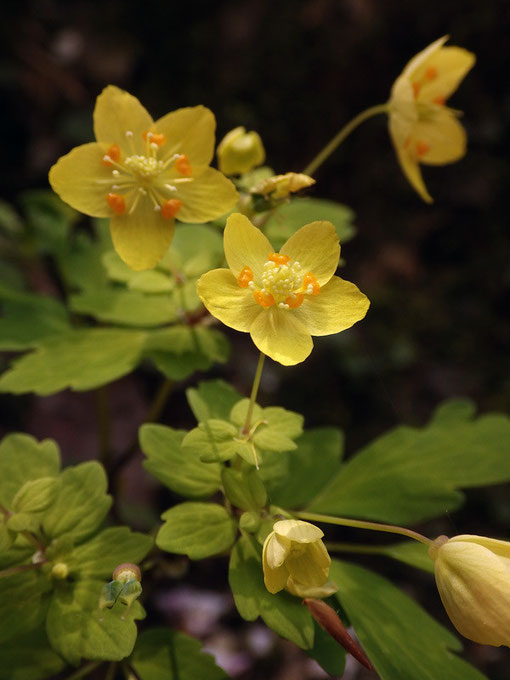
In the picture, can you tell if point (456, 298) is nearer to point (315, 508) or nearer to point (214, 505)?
point (315, 508)

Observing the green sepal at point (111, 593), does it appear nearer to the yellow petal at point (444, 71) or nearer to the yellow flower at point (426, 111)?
the yellow flower at point (426, 111)

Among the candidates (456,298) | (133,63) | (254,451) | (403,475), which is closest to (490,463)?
(403,475)

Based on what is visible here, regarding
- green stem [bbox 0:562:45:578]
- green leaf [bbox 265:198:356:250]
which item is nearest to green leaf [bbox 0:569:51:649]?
green stem [bbox 0:562:45:578]

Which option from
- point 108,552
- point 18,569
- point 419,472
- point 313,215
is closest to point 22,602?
point 18,569

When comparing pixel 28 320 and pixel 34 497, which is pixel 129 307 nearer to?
pixel 28 320

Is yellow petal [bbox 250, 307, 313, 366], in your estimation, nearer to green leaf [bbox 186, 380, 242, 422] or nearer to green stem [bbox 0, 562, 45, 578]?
green leaf [bbox 186, 380, 242, 422]

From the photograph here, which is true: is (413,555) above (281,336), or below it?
below
